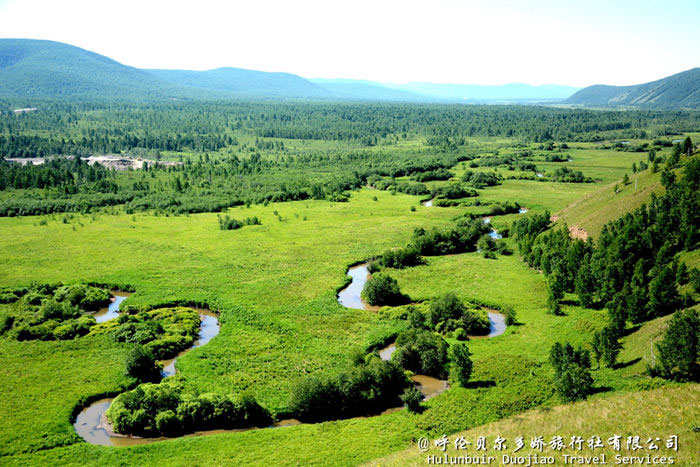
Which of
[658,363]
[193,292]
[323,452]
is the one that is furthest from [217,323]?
[658,363]

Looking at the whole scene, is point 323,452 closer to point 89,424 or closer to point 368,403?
point 368,403

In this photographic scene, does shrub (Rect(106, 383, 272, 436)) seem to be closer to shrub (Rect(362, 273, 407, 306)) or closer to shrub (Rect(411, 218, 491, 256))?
shrub (Rect(362, 273, 407, 306))

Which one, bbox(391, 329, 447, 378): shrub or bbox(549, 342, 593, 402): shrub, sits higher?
bbox(549, 342, 593, 402): shrub

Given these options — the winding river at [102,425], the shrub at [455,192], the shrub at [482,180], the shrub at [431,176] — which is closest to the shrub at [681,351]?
the winding river at [102,425]

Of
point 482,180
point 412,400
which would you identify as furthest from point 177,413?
point 482,180

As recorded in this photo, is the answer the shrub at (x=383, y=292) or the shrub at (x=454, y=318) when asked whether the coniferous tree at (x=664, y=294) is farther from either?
the shrub at (x=383, y=292)

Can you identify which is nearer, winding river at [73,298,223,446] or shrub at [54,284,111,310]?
winding river at [73,298,223,446]

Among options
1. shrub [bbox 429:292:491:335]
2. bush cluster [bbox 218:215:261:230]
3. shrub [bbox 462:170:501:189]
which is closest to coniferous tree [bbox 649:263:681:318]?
shrub [bbox 429:292:491:335]
